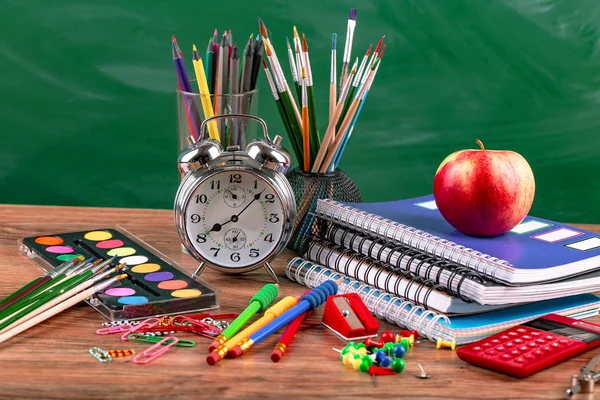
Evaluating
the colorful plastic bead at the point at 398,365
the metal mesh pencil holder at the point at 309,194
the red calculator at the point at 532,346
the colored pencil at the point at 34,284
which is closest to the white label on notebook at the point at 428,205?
the metal mesh pencil holder at the point at 309,194

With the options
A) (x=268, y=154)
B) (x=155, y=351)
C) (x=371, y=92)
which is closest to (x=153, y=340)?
(x=155, y=351)

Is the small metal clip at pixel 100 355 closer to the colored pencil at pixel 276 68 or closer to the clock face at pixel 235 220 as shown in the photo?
the clock face at pixel 235 220

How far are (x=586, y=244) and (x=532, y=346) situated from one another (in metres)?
0.27

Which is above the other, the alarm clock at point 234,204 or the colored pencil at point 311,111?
the colored pencil at point 311,111

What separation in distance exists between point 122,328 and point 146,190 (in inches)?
37.6

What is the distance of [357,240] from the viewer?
1304 millimetres

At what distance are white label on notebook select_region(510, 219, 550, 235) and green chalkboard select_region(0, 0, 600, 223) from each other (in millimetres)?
617

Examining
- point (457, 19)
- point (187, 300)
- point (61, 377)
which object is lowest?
point (61, 377)

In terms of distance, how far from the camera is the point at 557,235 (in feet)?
4.17

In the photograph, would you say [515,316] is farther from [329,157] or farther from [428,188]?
[428,188]

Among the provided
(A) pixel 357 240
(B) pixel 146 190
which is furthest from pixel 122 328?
(B) pixel 146 190

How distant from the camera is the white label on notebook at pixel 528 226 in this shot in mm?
1292

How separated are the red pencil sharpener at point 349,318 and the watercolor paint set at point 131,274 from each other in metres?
0.17

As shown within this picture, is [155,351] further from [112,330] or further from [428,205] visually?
[428,205]
